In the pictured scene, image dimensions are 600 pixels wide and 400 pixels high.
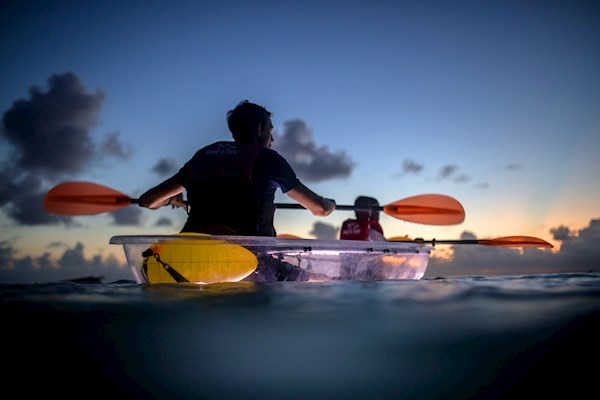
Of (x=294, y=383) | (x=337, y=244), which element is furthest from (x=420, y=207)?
(x=294, y=383)

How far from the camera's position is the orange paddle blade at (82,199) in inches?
215

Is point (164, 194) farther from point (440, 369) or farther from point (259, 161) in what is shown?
point (440, 369)

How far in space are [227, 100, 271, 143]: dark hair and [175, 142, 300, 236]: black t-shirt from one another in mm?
299

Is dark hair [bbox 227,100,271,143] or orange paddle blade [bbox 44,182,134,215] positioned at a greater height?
dark hair [bbox 227,100,271,143]

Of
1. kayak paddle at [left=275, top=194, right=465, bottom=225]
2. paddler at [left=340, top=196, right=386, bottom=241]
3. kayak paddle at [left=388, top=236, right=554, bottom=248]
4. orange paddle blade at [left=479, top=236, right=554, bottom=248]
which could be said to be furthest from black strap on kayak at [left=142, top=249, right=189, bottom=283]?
orange paddle blade at [left=479, top=236, right=554, bottom=248]

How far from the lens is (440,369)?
6.53 feet

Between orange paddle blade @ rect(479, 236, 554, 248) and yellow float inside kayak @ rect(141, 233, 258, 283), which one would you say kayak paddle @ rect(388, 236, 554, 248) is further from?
yellow float inside kayak @ rect(141, 233, 258, 283)

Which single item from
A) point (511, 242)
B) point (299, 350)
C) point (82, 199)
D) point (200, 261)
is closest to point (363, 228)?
point (511, 242)

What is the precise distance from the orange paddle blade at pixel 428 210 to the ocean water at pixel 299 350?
380 centimetres

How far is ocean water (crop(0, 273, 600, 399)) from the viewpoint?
1.93 metres

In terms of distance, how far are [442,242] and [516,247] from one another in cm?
141

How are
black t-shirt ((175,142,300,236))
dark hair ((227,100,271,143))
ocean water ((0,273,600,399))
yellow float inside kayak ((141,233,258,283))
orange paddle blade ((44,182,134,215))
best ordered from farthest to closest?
orange paddle blade ((44,182,134,215)), dark hair ((227,100,271,143)), black t-shirt ((175,142,300,236)), yellow float inside kayak ((141,233,258,283)), ocean water ((0,273,600,399))

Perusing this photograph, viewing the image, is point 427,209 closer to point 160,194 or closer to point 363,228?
point 363,228

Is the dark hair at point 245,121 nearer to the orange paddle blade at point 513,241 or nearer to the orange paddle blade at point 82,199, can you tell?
the orange paddle blade at point 82,199
